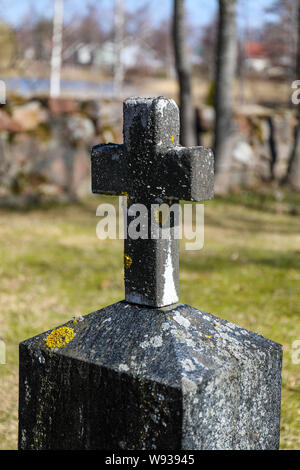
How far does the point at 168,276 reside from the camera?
7.21ft

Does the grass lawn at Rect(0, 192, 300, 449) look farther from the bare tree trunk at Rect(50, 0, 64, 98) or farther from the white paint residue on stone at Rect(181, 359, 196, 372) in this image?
the bare tree trunk at Rect(50, 0, 64, 98)

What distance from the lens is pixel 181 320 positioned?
214 centimetres

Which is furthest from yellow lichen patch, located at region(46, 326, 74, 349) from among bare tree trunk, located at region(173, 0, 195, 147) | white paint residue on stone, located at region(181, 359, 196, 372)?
bare tree trunk, located at region(173, 0, 195, 147)

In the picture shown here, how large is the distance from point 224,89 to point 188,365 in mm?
8401

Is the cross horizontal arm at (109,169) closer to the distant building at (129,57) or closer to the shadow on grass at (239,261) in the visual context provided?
the shadow on grass at (239,261)

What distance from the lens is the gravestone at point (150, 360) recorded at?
1.92 m

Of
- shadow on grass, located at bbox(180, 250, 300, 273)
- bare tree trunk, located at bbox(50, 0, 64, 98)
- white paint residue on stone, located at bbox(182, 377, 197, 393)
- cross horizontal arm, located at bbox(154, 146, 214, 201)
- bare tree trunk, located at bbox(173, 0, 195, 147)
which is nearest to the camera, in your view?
white paint residue on stone, located at bbox(182, 377, 197, 393)

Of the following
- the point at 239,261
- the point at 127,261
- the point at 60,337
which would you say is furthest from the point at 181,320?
the point at 239,261

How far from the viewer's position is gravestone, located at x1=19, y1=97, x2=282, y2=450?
6.29 ft

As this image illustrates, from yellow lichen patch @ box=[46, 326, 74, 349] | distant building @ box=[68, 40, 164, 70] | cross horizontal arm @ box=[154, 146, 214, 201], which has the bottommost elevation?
yellow lichen patch @ box=[46, 326, 74, 349]

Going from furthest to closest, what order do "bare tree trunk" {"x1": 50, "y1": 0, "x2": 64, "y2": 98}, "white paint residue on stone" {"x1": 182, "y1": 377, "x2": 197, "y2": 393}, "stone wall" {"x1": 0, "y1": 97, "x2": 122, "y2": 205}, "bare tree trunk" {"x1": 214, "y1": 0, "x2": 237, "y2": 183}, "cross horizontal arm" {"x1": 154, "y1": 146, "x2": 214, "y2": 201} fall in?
"bare tree trunk" {"x1": 50, "y1": 0, "x2": 64, "y2": 98} < "bare tree trunk" {"x1": 214, "y1": 0, "x2": 237, "y2": 183} < "stone wall" {"x1": 0, "y1": 97, "x2": 122, "y2": 205} < "cross horizontal arm" {"x1": 154, "y1": 146, "x2": 214, "y2": 201} < "white paint residue on stone" {"x1": 182, "y1": 377, "x2": 197, "y2": 393}

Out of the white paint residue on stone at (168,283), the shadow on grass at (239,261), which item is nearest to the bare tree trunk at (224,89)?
the shadow on grass at (239,261)

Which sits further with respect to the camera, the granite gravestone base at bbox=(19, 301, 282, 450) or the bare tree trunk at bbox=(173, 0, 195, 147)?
the bare tree trunk at bbox=(173, 0, 195, 147)

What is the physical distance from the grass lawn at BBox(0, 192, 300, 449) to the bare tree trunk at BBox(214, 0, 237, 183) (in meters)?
1.52
